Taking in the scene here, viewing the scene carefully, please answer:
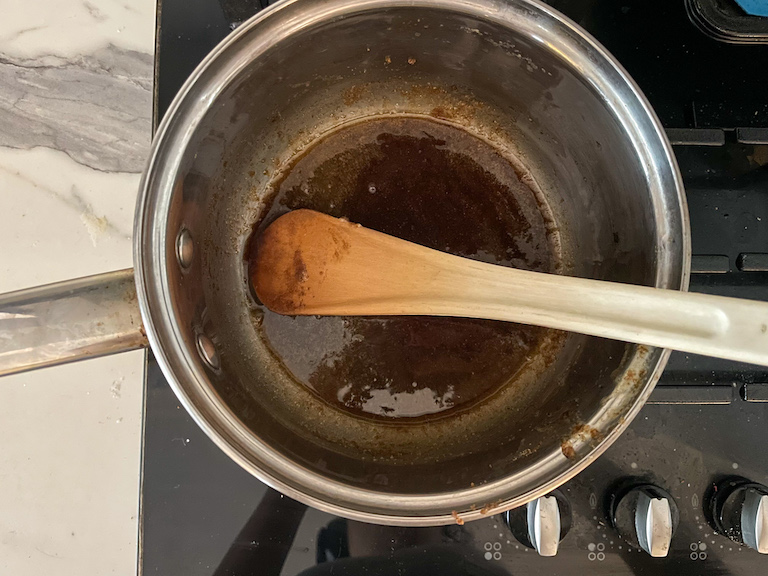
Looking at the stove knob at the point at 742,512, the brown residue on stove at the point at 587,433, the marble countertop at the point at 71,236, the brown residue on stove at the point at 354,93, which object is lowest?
the marble countertop at the point at 71,236

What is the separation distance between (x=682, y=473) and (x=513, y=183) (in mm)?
448

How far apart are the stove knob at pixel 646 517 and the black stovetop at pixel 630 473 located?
2cm

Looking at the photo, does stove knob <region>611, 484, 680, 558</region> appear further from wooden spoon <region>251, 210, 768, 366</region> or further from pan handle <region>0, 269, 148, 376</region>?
pan handle <region>0, 269, 148, 376</region>

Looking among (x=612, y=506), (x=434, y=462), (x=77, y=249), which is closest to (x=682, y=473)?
(x=612, y=506)

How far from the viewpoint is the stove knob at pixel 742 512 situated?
1.84ft

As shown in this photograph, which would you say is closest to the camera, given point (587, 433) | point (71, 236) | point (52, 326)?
point (52, 326)

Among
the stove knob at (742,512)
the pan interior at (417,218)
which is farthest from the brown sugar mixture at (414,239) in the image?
the stove knob at (742,512)

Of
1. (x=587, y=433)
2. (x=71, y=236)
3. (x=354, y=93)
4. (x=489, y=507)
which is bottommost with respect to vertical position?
(x=71, y=236)

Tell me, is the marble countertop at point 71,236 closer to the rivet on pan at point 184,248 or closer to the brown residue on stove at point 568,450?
the rivet on pan at point 184,248

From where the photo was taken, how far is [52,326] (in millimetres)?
445

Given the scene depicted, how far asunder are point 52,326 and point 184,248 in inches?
6.7

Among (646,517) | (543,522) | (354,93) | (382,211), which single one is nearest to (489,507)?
(543,522)

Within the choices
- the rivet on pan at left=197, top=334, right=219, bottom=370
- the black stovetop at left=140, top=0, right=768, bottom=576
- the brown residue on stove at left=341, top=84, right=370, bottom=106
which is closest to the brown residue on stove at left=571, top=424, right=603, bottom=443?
the black stovetop at left=140, top=0, right=768, bottom=576

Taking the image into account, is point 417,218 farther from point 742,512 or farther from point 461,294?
point 742,512
